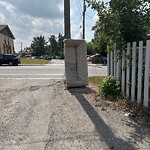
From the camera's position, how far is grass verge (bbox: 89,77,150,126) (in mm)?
5566

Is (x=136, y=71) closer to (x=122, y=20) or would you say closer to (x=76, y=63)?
(x=122, y=20)

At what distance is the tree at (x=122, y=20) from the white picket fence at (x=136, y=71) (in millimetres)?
371

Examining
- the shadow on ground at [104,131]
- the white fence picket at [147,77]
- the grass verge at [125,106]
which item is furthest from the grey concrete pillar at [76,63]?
the white fence picket at [147,77]

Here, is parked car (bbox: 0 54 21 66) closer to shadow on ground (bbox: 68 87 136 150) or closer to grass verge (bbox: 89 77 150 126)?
grass verge (bbox: 89 77 150 126)

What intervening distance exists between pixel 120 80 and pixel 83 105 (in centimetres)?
152

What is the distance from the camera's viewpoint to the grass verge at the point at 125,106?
5.57 metres

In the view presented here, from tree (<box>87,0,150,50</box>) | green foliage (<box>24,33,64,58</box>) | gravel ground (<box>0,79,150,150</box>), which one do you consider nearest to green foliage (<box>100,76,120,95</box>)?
gravel ground (<box>0,79,150,150</box>)

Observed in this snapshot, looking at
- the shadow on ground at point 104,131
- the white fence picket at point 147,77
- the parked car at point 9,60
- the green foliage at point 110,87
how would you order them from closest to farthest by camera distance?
1. the shadow on ground at point 104,131
2. the white fence picket at point 147,77
3. the green foliage at point 110,87
4. the parked car at point 9,60

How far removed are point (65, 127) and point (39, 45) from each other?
114740 millimetres

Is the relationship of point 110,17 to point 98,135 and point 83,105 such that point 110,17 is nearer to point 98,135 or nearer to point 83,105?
point 83,105

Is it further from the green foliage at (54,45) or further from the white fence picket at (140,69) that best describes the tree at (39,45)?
the white fence picket at (140,69)

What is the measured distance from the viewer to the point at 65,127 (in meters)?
5.04

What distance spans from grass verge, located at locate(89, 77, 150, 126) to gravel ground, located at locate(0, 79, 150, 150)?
0.19m

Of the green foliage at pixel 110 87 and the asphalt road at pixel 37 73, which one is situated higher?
the green foliage at pixel 110 87
